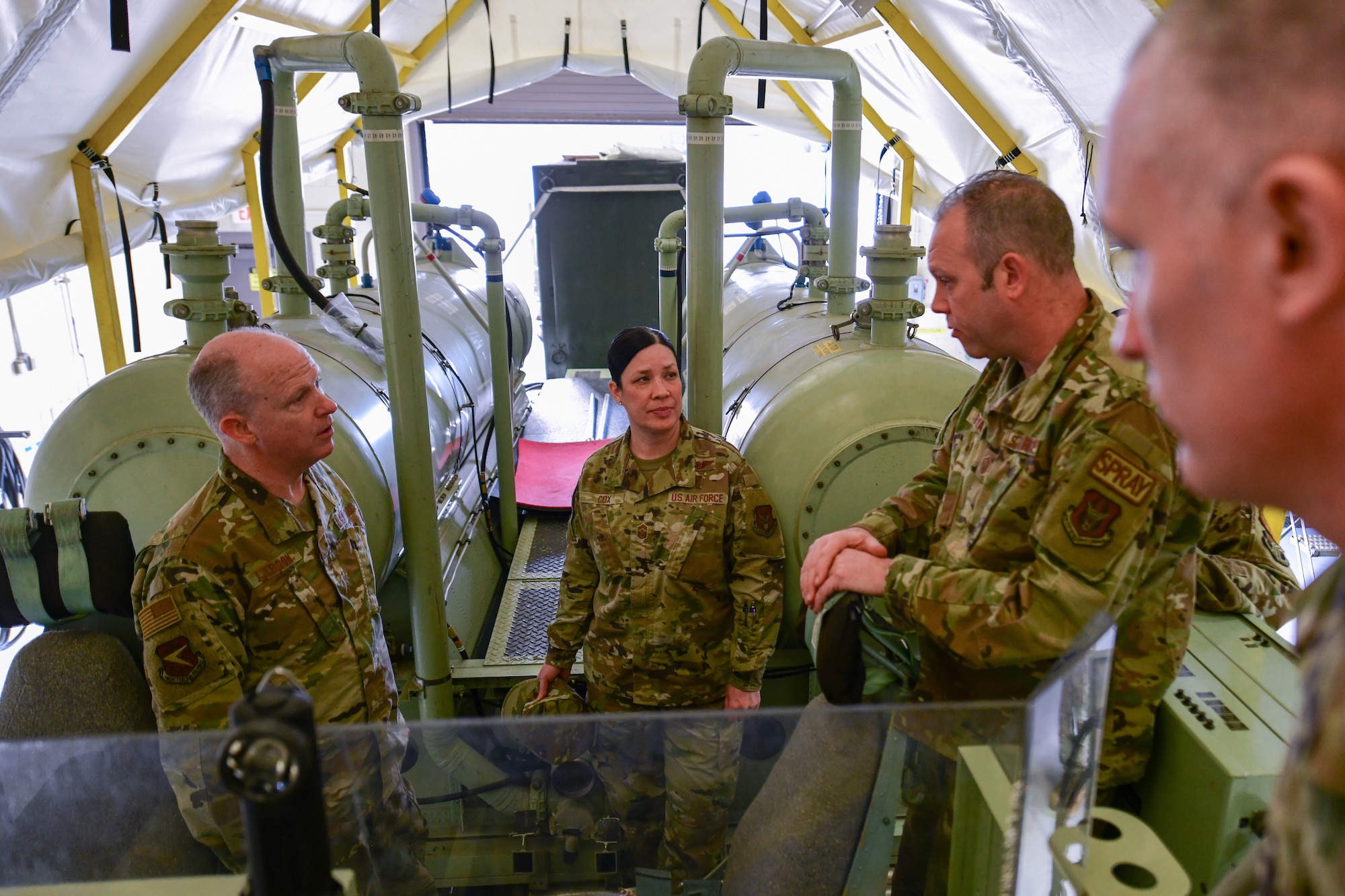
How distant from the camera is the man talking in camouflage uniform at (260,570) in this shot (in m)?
1.56

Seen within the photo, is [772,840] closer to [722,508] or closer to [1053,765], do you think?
[1053,765]

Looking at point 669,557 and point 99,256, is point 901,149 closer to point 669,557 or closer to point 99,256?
point 669,557

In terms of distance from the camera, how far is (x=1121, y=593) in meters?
1.24

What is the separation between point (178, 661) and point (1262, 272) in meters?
1.68

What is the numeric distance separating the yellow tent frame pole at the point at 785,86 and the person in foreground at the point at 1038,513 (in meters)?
4.76

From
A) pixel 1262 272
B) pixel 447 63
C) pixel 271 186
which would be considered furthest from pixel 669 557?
pixel 447 63

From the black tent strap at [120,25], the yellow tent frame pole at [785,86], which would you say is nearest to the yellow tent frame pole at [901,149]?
the yellow tent frame pole at [785,86]

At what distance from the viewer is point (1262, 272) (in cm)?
40

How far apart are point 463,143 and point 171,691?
24.9 feet

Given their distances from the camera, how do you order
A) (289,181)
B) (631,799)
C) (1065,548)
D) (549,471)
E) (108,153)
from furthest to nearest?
(549,471)
(108,153)
(289,181)
(1065,548)
(631,799)

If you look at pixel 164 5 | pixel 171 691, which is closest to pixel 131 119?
pixel 164 5

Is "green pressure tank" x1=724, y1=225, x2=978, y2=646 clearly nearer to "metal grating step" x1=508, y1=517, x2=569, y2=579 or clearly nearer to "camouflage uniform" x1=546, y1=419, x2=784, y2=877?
"camouflage uniform" x1=546, y1=419, x2=784, y2=877

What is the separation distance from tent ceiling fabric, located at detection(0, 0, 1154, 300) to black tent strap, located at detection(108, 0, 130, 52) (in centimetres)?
25

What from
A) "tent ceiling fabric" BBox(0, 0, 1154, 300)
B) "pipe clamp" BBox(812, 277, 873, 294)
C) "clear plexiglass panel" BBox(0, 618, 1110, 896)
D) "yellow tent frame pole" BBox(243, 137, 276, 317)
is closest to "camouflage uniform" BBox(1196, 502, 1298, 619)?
"clear plexiglass panel" BBox(0, 618, 1110, 896)
